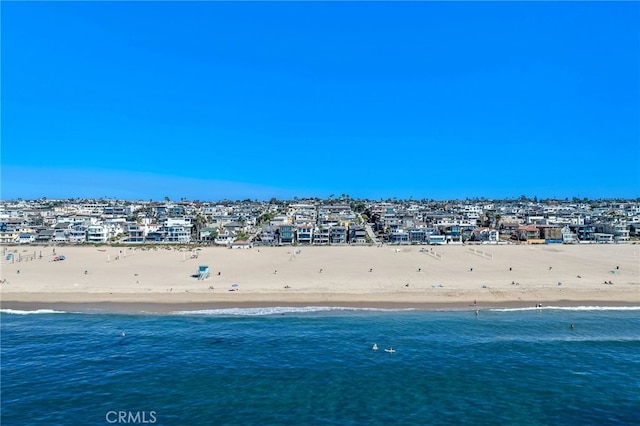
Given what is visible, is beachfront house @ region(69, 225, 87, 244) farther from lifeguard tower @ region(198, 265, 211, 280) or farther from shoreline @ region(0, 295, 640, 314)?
shoreline @ region(0, 295, 640, 314)

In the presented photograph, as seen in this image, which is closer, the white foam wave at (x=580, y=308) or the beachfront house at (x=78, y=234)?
the white foam wave at (x=580, y=308)

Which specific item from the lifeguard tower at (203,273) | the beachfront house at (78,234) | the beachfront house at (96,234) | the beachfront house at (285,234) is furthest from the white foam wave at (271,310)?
the beachfront house at (78,234)

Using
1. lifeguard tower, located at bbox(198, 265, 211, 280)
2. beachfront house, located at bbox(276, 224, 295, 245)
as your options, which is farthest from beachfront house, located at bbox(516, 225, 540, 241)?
lifeguard tower, located at bbox(198, 265, 211, 280)

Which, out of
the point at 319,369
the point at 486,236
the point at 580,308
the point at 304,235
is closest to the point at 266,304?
the point at 319,369

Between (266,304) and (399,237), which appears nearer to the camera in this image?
(266,304)

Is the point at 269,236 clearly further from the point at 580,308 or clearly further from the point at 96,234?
the point at 580,308

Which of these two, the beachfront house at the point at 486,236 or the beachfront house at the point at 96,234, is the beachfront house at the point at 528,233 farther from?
the beachfront house at the point at 96,234

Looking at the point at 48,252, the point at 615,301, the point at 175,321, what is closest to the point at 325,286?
the point at 175,321
